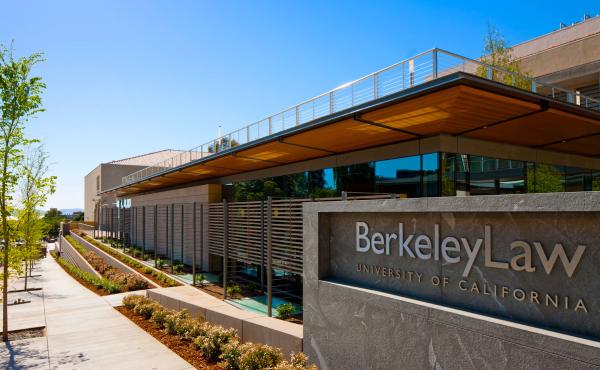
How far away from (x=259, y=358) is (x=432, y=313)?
11.1ft

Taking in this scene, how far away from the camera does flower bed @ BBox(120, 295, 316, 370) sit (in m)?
7.15

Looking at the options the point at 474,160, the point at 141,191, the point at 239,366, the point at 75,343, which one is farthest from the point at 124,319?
the point at 141,191

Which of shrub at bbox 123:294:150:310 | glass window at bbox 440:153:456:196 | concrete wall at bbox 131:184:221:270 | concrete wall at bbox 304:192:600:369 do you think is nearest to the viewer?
concrete wall at bbox 304:192:600:369

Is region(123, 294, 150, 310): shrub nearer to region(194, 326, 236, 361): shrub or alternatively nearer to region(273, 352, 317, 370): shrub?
region(194, 326, 236, 361): shrub

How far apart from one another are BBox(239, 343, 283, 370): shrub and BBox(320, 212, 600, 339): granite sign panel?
200cm

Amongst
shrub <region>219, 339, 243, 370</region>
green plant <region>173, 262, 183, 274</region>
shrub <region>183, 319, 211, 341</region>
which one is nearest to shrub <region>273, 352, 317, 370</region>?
shrub <region>219, 339, 243, 370</region>

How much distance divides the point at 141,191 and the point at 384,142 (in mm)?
32190

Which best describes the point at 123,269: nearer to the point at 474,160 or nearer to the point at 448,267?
the point at 474,160

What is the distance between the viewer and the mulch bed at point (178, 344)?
27.3 feet

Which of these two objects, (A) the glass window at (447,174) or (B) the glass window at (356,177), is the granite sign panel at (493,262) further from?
(B) the glass window at (356,177)

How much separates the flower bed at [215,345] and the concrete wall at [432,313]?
0.63 metres

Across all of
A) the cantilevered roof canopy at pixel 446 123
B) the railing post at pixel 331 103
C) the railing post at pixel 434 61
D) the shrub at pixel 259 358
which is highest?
the railing post at pixel 331 103

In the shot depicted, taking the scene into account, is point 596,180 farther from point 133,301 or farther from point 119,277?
point 119,277

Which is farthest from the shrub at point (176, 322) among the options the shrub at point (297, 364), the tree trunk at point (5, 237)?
the tree trunk at point (5, 237)
